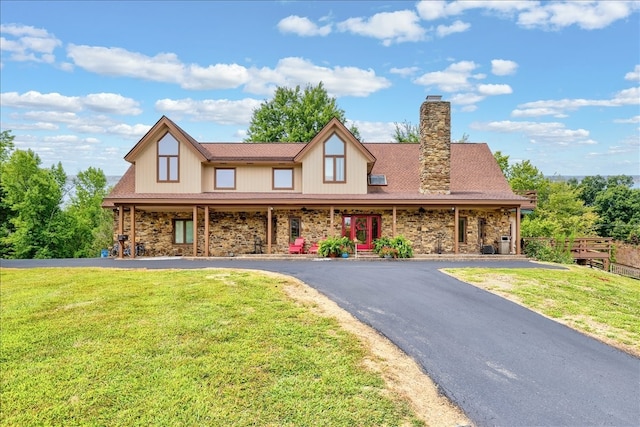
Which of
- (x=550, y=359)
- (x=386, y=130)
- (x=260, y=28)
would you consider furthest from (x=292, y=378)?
(x=386, y=130)

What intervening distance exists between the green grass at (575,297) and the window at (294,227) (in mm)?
8527

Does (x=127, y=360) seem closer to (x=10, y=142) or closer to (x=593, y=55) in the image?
(x=593, y=55)

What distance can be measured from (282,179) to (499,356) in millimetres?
15186

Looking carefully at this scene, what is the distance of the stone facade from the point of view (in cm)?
1880

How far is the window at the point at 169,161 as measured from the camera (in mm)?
18703

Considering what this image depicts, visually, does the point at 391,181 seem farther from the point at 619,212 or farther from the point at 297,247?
the point at 619,212

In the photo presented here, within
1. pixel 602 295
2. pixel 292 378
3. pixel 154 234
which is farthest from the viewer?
pixel 154 234

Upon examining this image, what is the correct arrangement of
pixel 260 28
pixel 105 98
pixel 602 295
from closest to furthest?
pixel 602 295 < pixel 260 28 < pixel 105 98

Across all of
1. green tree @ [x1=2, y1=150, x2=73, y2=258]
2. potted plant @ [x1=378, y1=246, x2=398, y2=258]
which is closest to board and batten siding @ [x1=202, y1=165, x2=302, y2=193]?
potted plant @ [x1=378, y1=246, x2=398, y2=258]

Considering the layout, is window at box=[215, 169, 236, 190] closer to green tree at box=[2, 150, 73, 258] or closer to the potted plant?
the potted plant

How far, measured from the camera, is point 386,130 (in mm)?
43125

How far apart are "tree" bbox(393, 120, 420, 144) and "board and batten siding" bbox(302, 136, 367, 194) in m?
21.5

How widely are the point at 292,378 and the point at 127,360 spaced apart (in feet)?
8.84

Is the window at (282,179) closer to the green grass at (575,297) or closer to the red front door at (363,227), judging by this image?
the red front door at (363,227)
